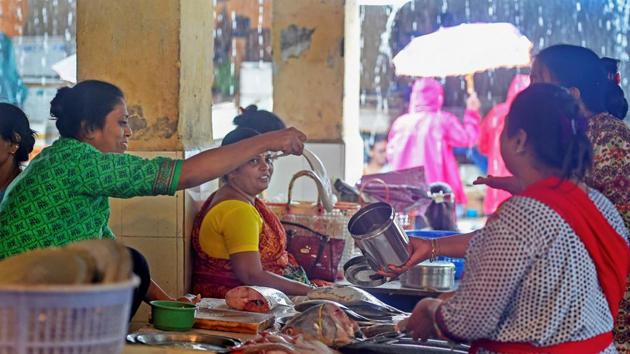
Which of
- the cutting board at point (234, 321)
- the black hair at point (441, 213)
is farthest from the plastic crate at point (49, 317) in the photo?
the black hair at point (441, 213)

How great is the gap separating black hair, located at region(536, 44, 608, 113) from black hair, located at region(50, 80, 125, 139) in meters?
1.74

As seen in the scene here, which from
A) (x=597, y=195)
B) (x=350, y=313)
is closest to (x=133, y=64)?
Answer: (x=350, y=313)

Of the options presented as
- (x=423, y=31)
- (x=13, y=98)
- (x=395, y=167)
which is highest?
(x=423, y=31)

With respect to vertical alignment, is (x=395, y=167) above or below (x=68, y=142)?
below

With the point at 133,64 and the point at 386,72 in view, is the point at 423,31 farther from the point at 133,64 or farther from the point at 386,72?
the point at 133,64

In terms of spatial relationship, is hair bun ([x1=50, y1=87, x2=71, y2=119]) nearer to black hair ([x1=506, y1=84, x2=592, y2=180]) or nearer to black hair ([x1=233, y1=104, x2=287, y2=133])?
black hair ([x1=233, y1=104, x2=287, y2=133])

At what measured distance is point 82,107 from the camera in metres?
3.84

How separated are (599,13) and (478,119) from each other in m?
2.18

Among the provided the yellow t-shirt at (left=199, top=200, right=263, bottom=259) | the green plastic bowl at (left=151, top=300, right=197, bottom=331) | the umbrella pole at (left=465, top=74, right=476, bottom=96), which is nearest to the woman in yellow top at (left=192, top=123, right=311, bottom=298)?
the yellow t-shirt at (left=199, top=200, right=263, bottom=259)

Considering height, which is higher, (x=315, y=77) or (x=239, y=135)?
(x=315, y=77)

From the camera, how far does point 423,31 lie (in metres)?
13.0

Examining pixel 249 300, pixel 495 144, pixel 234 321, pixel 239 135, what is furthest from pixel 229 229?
pixel 495 144

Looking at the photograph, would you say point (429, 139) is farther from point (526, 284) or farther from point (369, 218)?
point (526, 284)

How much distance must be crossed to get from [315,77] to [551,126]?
5.26 meters
